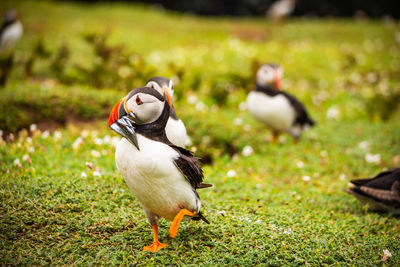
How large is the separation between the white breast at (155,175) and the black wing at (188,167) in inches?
1.4

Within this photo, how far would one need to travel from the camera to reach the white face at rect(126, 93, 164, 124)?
9.39ft

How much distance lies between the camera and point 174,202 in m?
3.02

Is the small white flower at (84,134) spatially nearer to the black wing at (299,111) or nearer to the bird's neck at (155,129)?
the bird's neck at (155,129)

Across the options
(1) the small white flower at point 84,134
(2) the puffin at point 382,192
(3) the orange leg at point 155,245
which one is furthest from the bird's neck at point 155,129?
(1) the small white flower at point 84,134

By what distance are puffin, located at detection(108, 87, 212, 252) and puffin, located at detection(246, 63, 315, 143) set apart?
141 inches

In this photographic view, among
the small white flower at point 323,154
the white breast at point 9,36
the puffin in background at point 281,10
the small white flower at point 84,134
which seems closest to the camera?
the small white flower at point 84,134

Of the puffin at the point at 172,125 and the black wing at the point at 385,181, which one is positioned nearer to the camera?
the puffin at the point at 172,125

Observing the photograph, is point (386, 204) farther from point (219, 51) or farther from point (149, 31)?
point (149, 31)

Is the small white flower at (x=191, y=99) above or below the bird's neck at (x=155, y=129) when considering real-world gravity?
below

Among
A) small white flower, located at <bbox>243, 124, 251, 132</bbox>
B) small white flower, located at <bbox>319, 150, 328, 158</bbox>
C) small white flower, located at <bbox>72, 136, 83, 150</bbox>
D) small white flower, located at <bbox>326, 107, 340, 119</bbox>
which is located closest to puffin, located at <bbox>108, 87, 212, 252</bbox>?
small white flower, located at <bbox>72, 136, 83, 150</bbox>

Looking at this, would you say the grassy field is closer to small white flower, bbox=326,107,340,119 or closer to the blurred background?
small white flower, bbox=326,107,340,119

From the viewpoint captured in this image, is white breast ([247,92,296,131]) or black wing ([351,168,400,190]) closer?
black wing ([351,168,400,190])

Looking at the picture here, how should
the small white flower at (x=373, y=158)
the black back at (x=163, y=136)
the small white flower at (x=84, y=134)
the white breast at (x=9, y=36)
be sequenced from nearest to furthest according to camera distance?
the black back at (x=163, y=136) < the small white flower at (x=84, y=134) < the small white flower at (x=373, y=158) < the white breast at (x=9, y=36)

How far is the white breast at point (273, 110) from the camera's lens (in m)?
6.38
